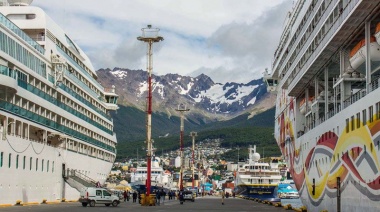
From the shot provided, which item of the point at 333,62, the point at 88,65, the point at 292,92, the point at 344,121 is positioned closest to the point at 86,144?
the point at 88,65

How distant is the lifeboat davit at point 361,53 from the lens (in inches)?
1298

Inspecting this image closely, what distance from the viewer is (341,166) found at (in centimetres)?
3584

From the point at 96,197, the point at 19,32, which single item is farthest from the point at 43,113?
the point at 96,197

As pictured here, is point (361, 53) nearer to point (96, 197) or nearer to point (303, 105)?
point (303, 105)

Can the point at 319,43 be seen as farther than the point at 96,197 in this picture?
No

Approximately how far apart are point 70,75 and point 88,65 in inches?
591

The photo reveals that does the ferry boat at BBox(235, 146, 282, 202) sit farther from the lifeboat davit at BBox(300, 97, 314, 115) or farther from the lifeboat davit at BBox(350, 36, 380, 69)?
the lifeboat davit at BBox(350, 36, 380, 69)

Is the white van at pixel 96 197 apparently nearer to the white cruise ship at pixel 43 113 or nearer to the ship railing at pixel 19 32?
the white cruise ship at pixel 43 113

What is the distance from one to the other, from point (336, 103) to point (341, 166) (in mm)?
6027

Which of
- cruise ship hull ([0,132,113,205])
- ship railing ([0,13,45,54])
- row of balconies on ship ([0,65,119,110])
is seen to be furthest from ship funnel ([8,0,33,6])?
row of balconies on ship ([0,65,119,110])

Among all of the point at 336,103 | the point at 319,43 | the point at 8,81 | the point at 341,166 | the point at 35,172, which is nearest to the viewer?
the point at 341,166

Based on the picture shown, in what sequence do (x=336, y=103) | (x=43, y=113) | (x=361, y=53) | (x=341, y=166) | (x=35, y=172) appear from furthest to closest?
(x=43, y=113) < (x=35, y=172) < (x=336, y=103) < (x=341, y=166) < (x=361, y=53)

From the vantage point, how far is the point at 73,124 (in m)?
75.9

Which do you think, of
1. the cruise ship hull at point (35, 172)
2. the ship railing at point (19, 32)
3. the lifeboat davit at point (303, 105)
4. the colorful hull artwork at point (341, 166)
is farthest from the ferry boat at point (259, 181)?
the ship railing at point (19, 32)
